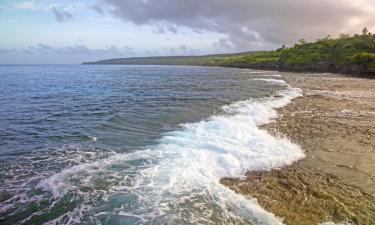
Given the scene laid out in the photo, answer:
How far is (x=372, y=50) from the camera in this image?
87688 mm

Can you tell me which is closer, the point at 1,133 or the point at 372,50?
the point at 1,133

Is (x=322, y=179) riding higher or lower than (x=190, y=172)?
lower

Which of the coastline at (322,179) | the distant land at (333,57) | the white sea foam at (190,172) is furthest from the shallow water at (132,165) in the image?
the distant land at (333,57)

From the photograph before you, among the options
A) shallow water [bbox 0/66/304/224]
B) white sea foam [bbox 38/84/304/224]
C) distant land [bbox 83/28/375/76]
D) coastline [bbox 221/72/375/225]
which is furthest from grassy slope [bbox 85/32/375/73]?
white sea foam [bbox 38/84/304/224]

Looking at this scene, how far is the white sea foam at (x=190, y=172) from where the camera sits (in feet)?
28.2

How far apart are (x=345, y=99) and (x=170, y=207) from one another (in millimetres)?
26865

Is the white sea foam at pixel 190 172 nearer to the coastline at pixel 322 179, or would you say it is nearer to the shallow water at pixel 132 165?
the shallow water at pixel 132 165

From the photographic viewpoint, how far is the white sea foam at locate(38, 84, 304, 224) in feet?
28.2

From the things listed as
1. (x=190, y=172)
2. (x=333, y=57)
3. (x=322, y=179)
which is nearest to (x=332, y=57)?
(x=333, y=57)

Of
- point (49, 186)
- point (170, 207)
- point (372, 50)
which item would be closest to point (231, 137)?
point (170, 207)

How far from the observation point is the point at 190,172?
11.1 m

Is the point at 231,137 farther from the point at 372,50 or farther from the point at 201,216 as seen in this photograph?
the point at 372,50

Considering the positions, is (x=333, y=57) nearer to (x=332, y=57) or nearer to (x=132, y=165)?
(x=332, y=57)

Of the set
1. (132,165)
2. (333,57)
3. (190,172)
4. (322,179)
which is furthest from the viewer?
(333,57)
